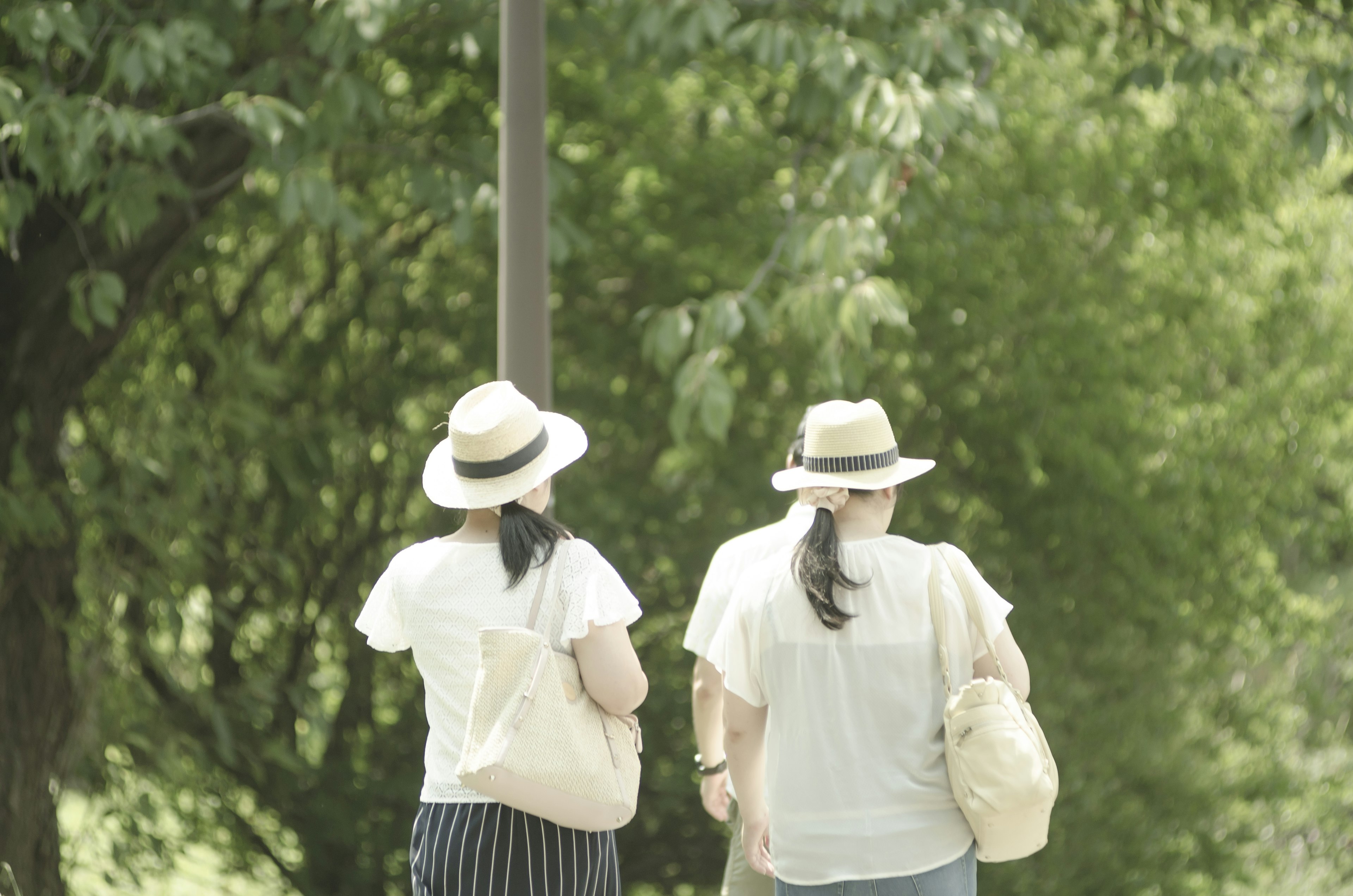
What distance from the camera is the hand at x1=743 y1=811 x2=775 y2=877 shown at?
2.82 meters

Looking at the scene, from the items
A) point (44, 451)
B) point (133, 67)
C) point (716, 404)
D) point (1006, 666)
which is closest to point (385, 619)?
point (1006, 666)

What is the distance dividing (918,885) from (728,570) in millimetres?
927

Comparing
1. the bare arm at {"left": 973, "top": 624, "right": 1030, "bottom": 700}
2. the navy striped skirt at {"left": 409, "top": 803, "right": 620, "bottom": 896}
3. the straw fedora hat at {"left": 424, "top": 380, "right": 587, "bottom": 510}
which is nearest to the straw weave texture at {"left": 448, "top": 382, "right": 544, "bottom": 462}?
the straw fedora hat at {"left": 424, "top": 380, "right": 587, "bottom": 510}

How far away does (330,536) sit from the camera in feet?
22.4

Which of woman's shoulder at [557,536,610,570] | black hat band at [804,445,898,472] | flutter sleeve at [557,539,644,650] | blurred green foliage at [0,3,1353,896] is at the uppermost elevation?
black hat band at [804,445,898,472]

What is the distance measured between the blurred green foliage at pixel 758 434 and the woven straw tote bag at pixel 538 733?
3.57 meters

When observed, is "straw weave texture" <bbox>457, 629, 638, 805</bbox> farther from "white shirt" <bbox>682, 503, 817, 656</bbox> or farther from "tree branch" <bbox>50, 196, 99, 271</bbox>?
"tree branch" <bbox>50, 196, 99, 271</bbox>

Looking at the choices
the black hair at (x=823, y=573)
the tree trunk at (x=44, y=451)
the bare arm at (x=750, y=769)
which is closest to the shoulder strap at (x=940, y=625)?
the black hair at (x=823, y=573)

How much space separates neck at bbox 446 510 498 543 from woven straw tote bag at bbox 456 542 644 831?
14 centimetres

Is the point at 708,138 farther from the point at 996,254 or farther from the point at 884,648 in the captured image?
the point at 884,648

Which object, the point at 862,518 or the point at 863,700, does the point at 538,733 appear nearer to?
the point at 863,700

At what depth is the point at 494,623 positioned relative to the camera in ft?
7.34

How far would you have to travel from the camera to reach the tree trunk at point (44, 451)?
198 inches

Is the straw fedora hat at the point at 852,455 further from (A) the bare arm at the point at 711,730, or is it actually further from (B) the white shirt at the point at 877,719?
(A) the bare arm at the point at 711,730
